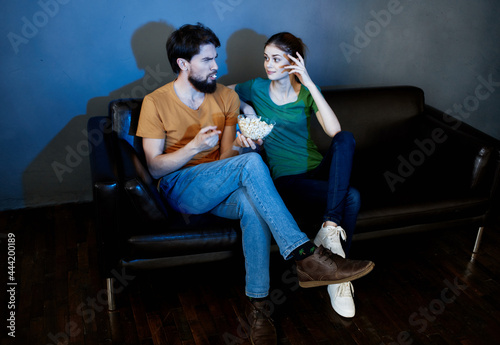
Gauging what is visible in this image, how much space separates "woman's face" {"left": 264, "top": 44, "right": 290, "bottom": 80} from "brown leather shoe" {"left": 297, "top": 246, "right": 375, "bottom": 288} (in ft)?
2.89

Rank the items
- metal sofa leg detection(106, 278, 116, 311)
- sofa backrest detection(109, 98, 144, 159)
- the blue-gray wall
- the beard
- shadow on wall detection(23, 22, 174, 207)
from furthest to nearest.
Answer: shadow on wall detection(23, 22, 174, 207), the blue-gray wall, sofa backrest detection(109, 98, 144, 159), the beard, metal sofa leg detection(106, 278, 116, 311)

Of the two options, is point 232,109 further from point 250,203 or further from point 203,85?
point 250,203

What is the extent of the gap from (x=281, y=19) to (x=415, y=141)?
3.55 feet

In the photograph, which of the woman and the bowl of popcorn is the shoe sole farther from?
the bowl of popcorn

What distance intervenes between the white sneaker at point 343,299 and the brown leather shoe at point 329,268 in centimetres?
21

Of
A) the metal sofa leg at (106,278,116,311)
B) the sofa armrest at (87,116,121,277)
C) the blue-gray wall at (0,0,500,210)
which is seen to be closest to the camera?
the sofa armrest at (87,116,121,277)

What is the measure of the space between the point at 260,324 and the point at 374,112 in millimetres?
1447

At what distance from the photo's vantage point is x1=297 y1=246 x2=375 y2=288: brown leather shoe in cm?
189

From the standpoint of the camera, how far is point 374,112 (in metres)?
2.74

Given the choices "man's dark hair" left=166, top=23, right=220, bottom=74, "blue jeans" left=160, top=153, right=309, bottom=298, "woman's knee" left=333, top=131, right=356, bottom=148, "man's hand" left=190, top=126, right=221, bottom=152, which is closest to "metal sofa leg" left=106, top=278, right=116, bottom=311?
"blue jeans" left=160, top=153, right=309, bottom=298

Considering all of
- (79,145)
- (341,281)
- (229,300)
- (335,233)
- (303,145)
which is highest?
(303,145)

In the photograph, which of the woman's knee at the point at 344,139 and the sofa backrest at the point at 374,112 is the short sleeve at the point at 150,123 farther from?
the sofa backrest at the point at 374,112

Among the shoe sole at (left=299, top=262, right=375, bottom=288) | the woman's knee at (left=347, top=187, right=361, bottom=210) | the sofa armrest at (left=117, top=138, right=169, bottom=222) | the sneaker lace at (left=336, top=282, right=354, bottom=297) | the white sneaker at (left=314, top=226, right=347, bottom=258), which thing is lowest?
the sneaker lace at (left=336, top=282, right=354, bottom=297)

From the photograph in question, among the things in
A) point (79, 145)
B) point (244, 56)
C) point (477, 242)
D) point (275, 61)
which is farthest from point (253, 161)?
point (477, 242)
